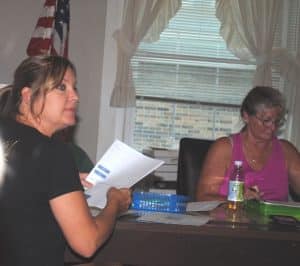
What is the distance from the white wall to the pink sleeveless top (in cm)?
127

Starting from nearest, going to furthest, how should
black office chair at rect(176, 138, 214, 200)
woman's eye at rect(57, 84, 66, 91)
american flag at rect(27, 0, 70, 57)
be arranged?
woman's eye at rect(57, 84, 66, 91) → black office chair at rect(176, 138, 214, 200) → american flag at rect(27, 0, 70, 57)

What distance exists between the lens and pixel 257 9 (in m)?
3.38

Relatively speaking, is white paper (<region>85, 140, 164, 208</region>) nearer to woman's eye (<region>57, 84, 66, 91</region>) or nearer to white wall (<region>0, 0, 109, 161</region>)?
woman's eye (<region>57, 84, 66, 91</region>)

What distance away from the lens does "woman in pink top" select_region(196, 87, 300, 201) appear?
2.35 meters

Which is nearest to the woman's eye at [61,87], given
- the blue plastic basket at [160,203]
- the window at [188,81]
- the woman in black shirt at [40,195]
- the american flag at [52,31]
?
the woman in black shirt at [40,195]

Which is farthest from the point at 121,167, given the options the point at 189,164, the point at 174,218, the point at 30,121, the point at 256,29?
the point at 256,29

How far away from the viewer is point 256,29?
336 cm

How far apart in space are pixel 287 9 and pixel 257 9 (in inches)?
11.1

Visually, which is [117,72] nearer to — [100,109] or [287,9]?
[100,109]

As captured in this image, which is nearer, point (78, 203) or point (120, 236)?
point (78, 203)

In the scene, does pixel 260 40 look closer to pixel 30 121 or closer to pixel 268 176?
pixel 268 176

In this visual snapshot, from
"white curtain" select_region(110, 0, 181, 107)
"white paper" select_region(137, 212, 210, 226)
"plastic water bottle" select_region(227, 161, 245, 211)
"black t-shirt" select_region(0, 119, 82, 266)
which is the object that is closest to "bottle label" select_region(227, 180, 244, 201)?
"plastic water bottle" select_region(227, 161, 245, 211)

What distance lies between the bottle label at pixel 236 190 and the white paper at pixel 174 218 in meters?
0.19

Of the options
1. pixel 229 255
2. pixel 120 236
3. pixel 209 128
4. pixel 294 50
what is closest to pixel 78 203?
pixel 120 236
